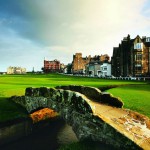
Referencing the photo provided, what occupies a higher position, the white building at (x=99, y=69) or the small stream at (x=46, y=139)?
the white building at (x=99, y=69)

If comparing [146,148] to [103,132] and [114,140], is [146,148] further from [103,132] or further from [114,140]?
[103,132]

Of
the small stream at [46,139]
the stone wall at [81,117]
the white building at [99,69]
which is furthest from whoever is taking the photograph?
the white building at [99,69]

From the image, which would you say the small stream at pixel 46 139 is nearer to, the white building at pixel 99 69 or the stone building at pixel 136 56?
the stone building at pixel 136 56

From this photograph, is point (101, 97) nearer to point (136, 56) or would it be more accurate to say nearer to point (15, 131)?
point (15, 131)

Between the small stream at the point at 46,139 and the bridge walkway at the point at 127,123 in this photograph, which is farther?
the small stream at the point at 46,139

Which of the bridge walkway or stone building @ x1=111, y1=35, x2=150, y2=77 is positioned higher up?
stone building @ x1=111, y1=35, x2=150, y2=77

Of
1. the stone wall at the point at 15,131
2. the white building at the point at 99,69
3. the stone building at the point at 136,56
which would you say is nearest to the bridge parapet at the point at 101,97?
Result: the stone wall at the point at 15,131

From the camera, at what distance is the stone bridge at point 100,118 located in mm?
15052

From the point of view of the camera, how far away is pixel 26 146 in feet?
75.7

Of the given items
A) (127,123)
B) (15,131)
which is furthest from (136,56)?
(127,123)

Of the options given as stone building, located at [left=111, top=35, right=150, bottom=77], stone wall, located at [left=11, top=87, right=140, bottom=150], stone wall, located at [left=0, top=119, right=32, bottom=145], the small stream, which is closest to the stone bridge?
stone wall, located at [left=11, top=87, right=140, bottom=150]

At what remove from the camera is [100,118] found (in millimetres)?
16250

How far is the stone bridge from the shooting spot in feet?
49.4

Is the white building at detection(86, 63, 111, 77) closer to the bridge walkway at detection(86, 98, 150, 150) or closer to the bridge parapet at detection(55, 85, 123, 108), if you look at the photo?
the bridge parapet at detection(55, 85, 123, 108)
